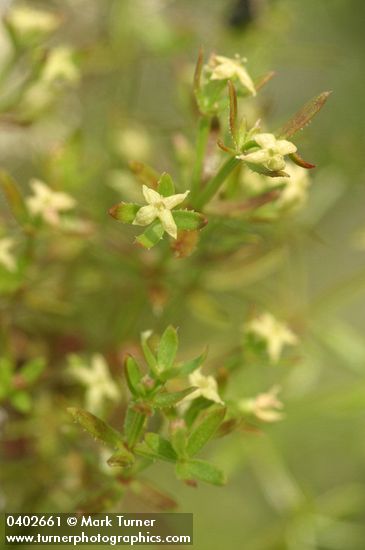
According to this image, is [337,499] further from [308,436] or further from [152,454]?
[152,454]

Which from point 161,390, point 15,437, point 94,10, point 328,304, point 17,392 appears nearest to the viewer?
point 161,390

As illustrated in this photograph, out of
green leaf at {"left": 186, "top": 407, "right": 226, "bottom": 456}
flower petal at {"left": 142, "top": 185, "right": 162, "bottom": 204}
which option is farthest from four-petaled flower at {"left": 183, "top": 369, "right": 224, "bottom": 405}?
flower petal at {"left": 142, "top": 185, "right": 162, "bottom": 204}

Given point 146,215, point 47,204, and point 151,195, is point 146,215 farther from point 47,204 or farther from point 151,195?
point 47,204

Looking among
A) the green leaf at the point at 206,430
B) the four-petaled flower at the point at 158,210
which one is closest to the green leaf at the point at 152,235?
the four-petaled flower at the point at 158,210

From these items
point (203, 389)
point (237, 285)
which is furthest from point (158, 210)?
point (237, 285)

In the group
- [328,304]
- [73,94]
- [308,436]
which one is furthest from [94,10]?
[308,436]

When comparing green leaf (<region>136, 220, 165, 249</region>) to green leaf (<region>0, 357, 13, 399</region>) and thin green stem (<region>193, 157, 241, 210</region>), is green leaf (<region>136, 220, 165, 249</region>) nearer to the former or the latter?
thin green stem (<region>193, 157, 241, 210</region>)
